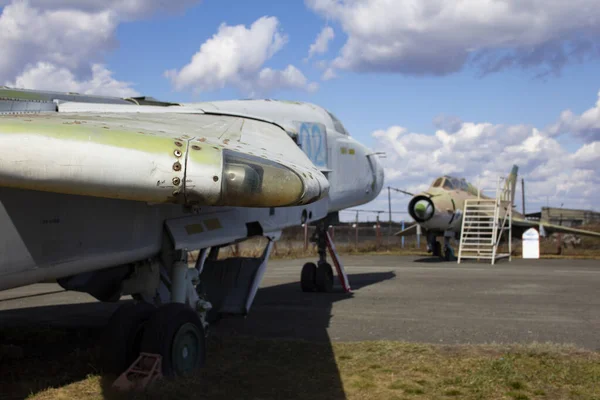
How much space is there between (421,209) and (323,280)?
442 inches

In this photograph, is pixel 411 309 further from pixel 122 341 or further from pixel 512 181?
pixel 512 181

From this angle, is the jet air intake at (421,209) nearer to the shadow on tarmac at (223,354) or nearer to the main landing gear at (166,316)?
the shadow on tarmac at (223,354)

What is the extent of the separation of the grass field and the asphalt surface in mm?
897

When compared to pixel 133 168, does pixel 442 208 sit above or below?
above

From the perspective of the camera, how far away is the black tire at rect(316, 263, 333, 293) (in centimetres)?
1377

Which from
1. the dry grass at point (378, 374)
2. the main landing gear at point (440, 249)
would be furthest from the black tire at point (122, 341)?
the main landing gear at point (440, 249)

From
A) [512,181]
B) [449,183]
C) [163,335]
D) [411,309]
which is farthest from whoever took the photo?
[512,181]

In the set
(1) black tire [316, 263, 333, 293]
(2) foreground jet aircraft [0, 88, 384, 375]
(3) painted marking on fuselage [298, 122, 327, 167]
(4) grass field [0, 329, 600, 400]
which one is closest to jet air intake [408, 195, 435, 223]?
(1) black tire [316, 263, 333, 293]

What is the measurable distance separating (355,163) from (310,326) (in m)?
3.82

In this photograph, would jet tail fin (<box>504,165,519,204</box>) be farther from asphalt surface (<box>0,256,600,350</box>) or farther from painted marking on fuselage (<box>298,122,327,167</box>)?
painted marking on fuselage (<box>298,122,327,167</box>)

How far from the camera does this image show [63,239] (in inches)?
211

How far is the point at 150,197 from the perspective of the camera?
386 cm

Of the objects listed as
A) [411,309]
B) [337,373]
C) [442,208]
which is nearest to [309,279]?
[411,309]

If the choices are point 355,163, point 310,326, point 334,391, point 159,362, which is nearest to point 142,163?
point 159,362
